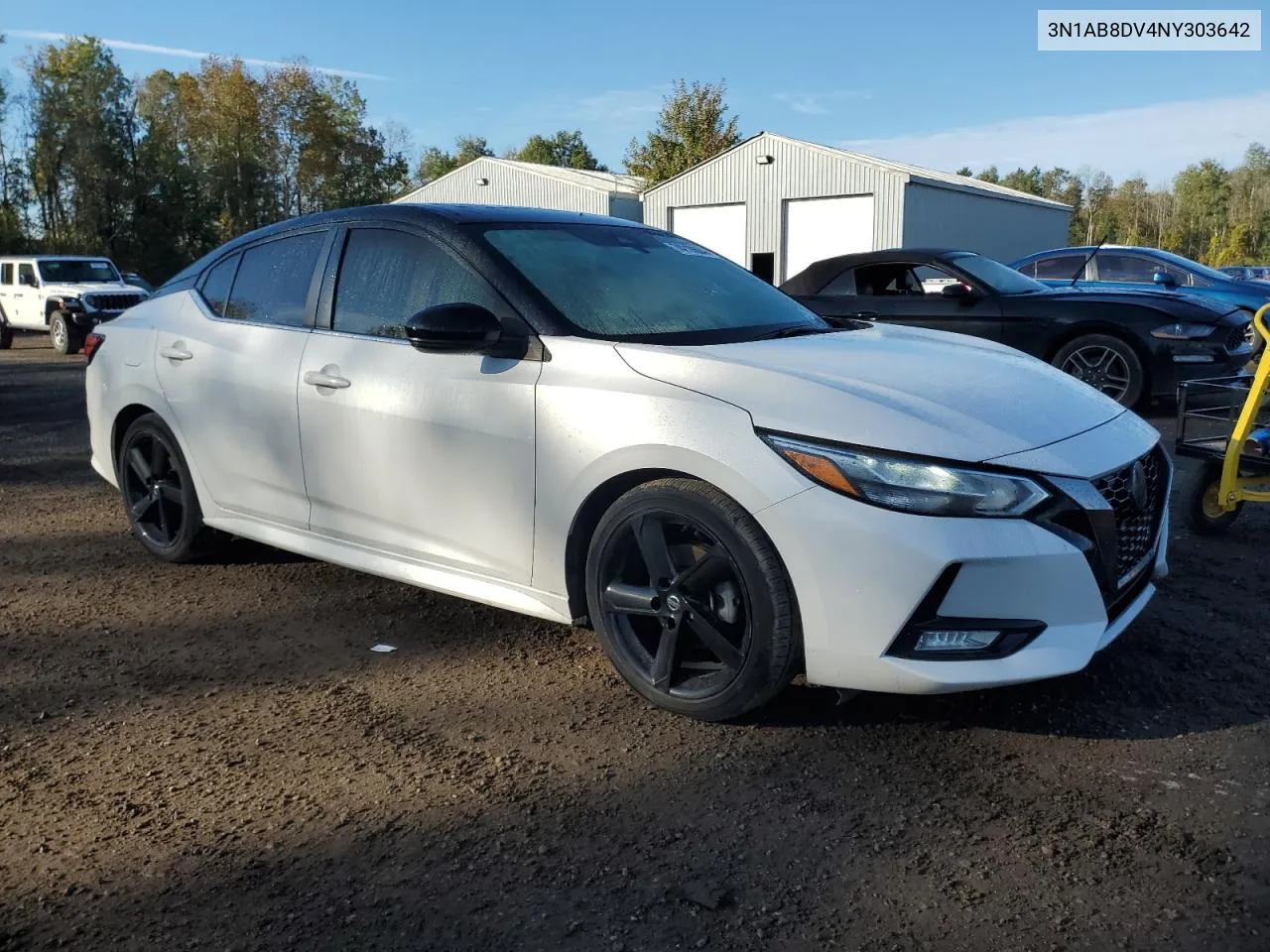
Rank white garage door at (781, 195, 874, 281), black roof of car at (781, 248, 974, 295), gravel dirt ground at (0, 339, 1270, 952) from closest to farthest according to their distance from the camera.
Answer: gravel dirt ground at (0, 339, 1270, 952), black roof of car at (781, 248, 974, 295), white garage door at (781, 195, 874, 281)

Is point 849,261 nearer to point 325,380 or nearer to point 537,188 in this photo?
point 325,380

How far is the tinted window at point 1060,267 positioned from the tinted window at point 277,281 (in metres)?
11.1

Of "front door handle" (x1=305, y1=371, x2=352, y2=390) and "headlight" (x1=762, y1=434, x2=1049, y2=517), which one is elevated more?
"front door handle" (x1=305, y1=371, x2=352, y2=390)

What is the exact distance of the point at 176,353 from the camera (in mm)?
4746

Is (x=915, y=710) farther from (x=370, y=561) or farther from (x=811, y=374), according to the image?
(x=370, y=561)

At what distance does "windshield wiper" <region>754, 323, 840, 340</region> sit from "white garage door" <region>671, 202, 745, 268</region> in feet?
85.1

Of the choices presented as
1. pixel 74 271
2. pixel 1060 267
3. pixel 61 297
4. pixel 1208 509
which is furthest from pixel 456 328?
pixel 74 271

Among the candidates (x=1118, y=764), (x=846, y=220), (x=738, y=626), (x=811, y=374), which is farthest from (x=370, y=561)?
(x=846, y=220)

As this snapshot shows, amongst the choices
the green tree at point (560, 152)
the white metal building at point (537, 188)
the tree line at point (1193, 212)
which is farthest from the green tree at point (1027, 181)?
the white metal building at point (537, 188)

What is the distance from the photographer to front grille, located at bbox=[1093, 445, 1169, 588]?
3104 mm

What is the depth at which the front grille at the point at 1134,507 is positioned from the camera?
122 inches

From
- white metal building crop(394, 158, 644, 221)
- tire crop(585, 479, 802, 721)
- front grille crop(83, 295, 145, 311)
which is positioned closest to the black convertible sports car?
tire crop(585, 479, 802, 721)

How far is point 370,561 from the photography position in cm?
399

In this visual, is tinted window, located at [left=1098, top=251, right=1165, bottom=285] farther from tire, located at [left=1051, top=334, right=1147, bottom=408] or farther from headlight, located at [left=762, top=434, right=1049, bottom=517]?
headlight, located at [left=762, top=434, right=1049, bottom=517]
